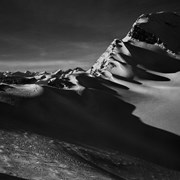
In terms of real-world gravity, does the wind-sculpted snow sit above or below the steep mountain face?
below

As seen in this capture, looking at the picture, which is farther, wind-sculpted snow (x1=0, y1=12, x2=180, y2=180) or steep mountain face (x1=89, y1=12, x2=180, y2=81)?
steep mountain face (x1=89, y1=12, x2=180, y2=81)

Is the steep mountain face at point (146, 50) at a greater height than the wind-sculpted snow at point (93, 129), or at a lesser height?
greater

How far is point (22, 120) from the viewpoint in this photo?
1994cm

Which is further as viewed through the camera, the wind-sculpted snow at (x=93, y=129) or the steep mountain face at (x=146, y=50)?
the steep mountain face at (x=146, y=50)

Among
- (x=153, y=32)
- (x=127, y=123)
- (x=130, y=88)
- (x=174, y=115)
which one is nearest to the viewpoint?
(x=127, y=123)

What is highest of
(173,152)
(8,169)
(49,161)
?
(8,169)

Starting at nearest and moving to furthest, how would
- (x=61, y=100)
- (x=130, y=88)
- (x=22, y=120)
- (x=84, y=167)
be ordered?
(x=84, y=167), (x=22, y=120), (x=61, y=100), (x=130, y=88)

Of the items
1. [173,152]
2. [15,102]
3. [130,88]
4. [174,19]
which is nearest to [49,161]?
[15,102]

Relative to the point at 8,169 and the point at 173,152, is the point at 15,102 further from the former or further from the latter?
the point at 173,152

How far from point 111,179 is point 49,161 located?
3.57m

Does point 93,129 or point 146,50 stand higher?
point 146,50

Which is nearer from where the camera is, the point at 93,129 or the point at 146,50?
the point at 93,129

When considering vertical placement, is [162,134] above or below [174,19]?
below

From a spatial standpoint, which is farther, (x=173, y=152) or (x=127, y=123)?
(x=127, y=123)
